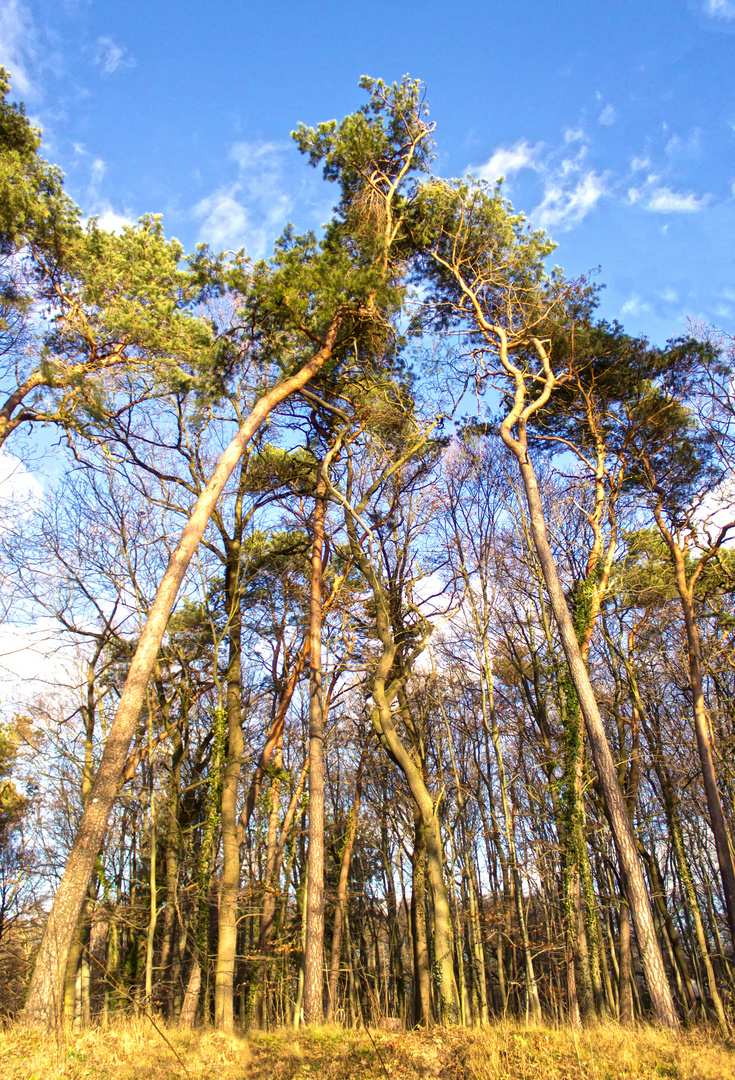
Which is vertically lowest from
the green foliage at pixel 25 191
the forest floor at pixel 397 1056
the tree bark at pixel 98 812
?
the forest floor at pixel 397 1056

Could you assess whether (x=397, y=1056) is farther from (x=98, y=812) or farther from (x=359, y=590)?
(x=359, y=590)

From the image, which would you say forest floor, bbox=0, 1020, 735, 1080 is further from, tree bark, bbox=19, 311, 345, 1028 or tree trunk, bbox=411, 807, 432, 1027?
tree trunk, bbox=411, 807, 432, 1027

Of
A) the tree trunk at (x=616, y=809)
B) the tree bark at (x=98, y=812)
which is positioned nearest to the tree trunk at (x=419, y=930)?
the tree trunk at (x=616, y=809)

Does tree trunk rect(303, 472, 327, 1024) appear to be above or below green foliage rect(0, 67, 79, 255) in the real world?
below

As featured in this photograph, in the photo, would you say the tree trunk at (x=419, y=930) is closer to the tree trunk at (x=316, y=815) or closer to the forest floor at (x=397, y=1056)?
the tree trunk at (x=316, y=815)

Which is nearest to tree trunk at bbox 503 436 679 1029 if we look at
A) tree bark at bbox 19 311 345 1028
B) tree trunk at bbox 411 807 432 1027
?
tree bark at bbox 19 311 345 1028

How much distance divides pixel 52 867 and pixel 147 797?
4.44 m

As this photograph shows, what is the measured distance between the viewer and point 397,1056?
5.49 metres

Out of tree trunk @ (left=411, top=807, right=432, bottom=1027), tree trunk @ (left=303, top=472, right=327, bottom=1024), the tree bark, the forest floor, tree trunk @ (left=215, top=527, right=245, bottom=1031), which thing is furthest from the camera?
tree trunk @ (left=411, top=807, right=432, bottom=1027)

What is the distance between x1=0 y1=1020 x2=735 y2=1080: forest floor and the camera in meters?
4.78

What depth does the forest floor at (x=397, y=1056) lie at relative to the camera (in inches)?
188

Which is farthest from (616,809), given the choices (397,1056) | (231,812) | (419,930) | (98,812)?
(419,930)

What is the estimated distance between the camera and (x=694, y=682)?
41.2ft

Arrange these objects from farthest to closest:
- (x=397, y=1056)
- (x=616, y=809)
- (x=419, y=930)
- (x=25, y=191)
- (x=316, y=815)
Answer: (x=419, y=930), (x=316, y=815), (x=25, y=191), (x=616, y=809), (x=397, y=1056)
